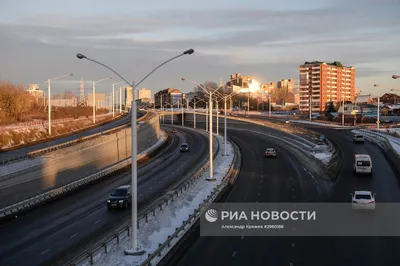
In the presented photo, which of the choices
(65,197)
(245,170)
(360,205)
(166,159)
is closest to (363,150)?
(245,170)

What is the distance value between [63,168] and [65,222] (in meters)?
15.0

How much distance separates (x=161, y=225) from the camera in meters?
26.2

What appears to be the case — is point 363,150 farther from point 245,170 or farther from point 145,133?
point 145,133

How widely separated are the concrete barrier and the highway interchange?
7.51 ft

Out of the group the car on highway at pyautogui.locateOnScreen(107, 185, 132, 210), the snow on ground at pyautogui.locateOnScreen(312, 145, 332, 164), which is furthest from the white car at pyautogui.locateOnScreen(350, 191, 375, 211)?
the snow on ground at pyautogui.locateOnScreen(312, 145, 332, 164)

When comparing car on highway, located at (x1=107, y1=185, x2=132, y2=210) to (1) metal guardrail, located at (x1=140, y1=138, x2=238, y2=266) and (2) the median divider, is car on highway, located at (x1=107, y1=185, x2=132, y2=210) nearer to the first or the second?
(1) metal guardrail, located at (x1=140, y1=138, x2=238, y2=266)

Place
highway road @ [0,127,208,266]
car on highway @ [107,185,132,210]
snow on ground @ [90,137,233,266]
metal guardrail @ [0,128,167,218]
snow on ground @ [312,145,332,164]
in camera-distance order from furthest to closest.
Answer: snow on ground @ [312,145,332,164] → car on highway @ [107,185,132,210] → metal guardrail @ [0,128,167,218] → highway road @ [0,127,208,266] → snow on ground @ [90,137,233,266]

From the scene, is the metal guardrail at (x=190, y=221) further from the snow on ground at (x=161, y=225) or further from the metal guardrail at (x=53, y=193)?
the metal guardrail at (x=53, y=193)

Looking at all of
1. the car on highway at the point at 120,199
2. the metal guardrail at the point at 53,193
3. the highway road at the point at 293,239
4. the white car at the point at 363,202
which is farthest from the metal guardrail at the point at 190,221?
the metal guardrail at the point at 53,193

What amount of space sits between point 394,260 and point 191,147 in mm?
66975

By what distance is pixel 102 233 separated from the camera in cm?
2602

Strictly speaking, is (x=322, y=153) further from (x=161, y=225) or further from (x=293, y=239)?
(x=293, y=239)

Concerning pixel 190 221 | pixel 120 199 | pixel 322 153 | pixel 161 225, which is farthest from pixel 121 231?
pixel 322 153

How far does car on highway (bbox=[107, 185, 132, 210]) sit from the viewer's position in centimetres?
3353
